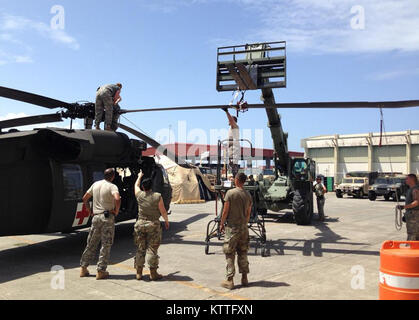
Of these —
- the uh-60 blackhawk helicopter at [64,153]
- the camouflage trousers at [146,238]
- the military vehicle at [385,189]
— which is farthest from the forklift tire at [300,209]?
the military vehicle at [385,189]

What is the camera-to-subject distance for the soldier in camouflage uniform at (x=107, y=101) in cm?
832

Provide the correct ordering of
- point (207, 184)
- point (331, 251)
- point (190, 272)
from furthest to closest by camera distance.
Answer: point (207, 184) < point (331, 251) < point (190, 272)

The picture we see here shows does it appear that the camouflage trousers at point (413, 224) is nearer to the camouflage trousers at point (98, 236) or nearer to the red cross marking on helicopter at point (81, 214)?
the camouflage trousers at point (98, 236)

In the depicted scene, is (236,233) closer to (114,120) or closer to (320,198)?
(114,120)

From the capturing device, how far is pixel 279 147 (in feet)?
42.2

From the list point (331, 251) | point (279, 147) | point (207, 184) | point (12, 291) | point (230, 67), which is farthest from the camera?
point (207, 184)

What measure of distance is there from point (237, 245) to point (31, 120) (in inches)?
224

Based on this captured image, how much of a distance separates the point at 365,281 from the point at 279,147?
7.49 metres

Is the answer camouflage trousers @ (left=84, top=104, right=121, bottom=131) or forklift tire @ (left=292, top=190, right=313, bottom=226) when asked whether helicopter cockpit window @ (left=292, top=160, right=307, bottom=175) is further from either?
camouflage trousers @ (left=84, top=104, right=121, bottom=131)

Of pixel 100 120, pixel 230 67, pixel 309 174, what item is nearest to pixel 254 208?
pixel 230 67

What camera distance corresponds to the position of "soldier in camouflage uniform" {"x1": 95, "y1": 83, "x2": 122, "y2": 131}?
8.32m

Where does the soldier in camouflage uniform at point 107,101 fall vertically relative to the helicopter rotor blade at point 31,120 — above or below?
above

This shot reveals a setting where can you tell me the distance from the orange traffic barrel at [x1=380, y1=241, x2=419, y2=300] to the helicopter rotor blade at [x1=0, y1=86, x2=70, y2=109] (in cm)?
628

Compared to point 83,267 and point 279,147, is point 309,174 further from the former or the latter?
point 83,267
